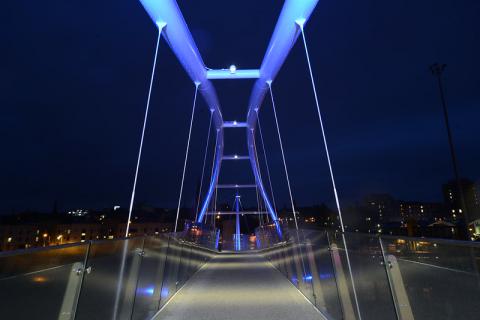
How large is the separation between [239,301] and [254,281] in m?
2.52

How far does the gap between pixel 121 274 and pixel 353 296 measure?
245cm

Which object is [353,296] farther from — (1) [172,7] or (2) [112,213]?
(2) [112,213]

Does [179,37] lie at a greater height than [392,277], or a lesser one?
greater

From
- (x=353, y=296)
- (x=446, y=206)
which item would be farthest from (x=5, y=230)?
(x=446, y=206)

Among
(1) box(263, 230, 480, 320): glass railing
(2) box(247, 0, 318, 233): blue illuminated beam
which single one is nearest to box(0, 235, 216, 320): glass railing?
(1) box(263, 230, 480, 320): glass railing

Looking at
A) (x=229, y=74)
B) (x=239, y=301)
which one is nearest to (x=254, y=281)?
(x=239, y=301)

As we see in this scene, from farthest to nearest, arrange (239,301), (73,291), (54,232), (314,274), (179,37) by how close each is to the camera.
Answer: (54,232) → (179,37) → (239,301) → (314,274) → (73,291)

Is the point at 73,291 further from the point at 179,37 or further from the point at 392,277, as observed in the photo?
the point at 179,37

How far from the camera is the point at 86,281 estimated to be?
113 inches

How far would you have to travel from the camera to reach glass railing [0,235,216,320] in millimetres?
1882

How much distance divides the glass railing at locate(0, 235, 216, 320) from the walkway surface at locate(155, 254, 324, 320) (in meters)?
0.51

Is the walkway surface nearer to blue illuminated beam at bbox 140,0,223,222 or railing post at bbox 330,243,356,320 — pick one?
railing post at bbox 330,243,356,320

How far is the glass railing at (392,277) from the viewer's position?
194 cm

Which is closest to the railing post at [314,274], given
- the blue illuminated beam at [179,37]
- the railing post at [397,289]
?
the railing post at [397,289]
